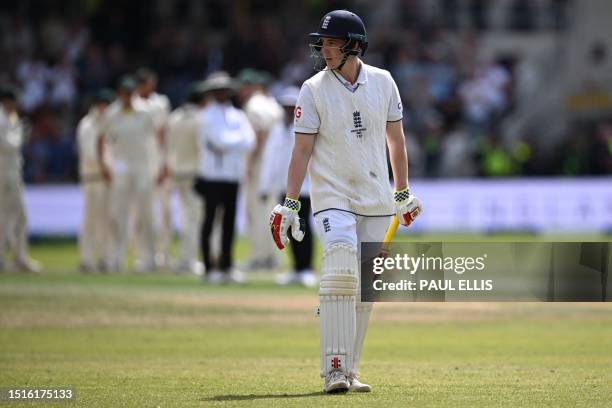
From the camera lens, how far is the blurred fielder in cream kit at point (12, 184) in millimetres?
22562

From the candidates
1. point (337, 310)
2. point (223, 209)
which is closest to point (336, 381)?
point (337, 310)

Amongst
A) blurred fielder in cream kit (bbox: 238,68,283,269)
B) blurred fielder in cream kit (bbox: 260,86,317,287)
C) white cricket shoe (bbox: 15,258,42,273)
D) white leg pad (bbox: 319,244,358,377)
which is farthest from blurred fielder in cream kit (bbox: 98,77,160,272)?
white leg pad (bbox: 319,244,358,377)

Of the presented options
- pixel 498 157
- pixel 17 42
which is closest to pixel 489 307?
pixel 498 157

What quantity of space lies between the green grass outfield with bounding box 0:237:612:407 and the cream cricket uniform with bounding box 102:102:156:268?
4.65 ft

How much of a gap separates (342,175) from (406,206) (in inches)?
19.5

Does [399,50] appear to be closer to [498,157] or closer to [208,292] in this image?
[498,157]

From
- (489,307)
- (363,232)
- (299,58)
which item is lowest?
(489,307)

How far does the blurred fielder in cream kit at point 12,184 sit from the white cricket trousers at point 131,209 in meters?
1.31

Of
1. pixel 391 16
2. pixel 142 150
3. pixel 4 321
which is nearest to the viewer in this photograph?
pixel 4 321

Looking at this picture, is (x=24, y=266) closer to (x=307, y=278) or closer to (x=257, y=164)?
(x=257, y=164)

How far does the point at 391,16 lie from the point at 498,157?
841 cm

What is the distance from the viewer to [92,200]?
76.3 ft

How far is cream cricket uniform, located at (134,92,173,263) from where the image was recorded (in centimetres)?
2278

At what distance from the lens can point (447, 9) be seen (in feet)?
131
